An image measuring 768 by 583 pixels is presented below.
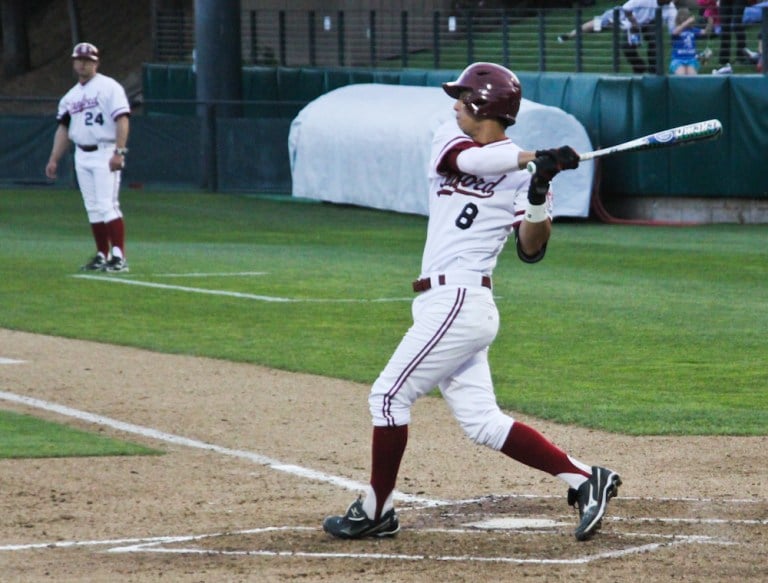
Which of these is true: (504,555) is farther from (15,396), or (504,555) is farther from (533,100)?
(533,100)

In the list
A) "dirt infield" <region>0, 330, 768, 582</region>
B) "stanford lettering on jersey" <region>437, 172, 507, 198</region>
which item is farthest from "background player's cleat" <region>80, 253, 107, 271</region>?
"stanford lettering on jersey" <region>437, 172, 507, 198</region>

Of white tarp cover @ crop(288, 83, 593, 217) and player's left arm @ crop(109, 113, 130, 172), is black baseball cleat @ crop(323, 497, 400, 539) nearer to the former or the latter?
player's left arm @ crop(109, 113, 130, 172)

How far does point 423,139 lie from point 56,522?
17268 millimetres

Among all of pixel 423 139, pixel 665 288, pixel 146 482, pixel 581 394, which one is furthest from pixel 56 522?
pixel 423 139

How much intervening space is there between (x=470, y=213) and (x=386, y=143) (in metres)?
18.5

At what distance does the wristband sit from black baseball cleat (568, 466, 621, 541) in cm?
101

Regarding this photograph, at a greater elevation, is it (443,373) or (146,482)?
(443,373)

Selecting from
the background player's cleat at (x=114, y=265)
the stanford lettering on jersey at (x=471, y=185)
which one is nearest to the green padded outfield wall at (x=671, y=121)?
the background player's cleat at (x=114, y=265)

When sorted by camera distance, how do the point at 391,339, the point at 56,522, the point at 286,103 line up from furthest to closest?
the point at 286,103, the point at 391,339, the point at 56,522

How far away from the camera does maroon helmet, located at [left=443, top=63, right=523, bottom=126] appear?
20.1 ft

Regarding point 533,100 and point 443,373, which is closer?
point 443,373

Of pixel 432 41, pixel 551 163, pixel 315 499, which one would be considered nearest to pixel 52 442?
pixel 315 499

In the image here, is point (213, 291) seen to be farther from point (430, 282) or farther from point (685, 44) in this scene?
point (685, 44)

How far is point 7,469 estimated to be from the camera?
7.55 m
